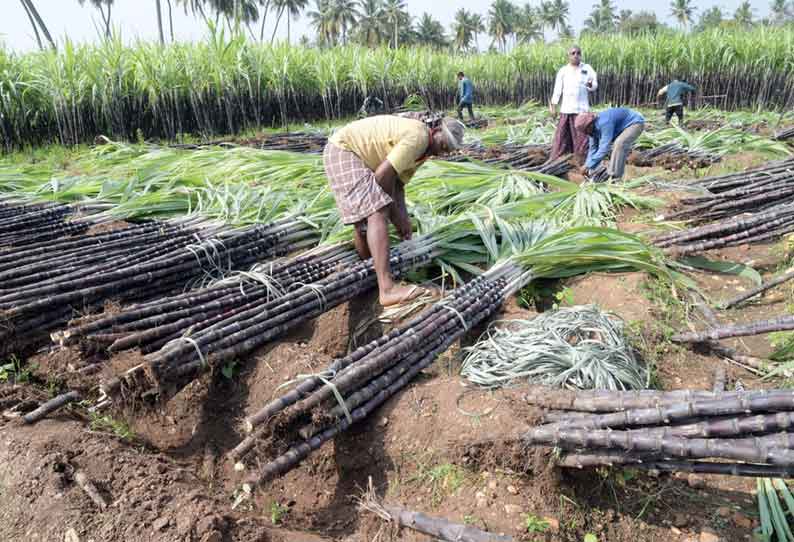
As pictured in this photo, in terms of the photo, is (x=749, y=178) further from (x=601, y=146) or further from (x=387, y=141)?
(x=387, y=141)

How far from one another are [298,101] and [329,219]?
27.7 ft

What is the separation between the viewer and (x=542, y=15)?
56.9 metres

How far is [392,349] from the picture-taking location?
2.07 meters

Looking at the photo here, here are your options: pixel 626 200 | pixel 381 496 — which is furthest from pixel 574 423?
pixel 626 200

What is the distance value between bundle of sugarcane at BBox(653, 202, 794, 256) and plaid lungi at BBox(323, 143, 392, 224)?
6.55 feet

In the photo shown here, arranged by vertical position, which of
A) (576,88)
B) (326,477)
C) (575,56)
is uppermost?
(575,56)

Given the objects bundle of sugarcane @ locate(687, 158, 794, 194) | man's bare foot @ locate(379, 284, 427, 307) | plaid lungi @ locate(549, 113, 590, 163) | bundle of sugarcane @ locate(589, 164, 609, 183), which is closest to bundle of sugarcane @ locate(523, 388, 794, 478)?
man's bare foot @ locate(379, 284, 427, 307)

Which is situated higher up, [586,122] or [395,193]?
[586,122]

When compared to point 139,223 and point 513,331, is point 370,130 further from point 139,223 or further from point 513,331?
point 139,223

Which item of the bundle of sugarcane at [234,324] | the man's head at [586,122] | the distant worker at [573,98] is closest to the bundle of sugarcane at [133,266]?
the bundle of sugarcane at [234,324]

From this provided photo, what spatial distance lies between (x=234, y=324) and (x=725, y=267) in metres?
2.96

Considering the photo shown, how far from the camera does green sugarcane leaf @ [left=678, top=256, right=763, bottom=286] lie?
10.7 ft

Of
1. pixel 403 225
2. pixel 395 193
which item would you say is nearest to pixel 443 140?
pixel 395 193

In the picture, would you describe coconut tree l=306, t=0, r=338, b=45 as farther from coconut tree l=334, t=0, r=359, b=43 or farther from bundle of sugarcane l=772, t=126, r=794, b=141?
bundle of sugarcane l=772, t=126, r=794, b=141
